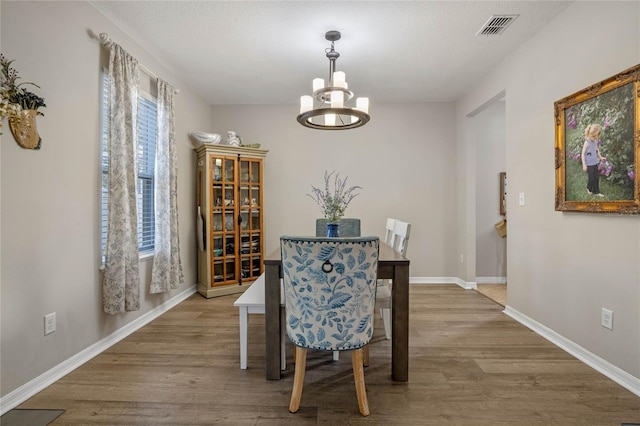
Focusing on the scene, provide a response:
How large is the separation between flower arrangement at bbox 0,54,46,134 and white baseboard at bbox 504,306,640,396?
12.7 feet

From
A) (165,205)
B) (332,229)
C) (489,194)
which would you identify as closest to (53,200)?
(165,205)

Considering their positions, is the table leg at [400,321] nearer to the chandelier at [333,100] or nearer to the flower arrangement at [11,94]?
the chandelier at [333,100]

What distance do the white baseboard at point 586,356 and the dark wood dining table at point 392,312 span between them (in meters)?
1.33

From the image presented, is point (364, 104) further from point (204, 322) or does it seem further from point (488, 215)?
point (488, 215)

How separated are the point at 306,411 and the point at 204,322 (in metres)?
1.66

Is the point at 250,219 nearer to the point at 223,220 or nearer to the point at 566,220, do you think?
the point at 223,220

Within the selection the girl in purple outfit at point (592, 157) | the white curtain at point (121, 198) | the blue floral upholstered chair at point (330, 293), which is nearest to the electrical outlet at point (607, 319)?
the girl in purple outfit at point (592, 157)

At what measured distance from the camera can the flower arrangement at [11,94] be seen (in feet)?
5.36

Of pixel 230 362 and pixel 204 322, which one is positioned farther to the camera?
pixel 204 322

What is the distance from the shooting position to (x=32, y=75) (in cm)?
181

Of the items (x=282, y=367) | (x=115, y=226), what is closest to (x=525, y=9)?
(x=282, y=367)

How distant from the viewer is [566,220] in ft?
7.75

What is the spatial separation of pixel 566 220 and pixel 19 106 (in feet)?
12.4

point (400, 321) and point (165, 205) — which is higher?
point (165, 205)
